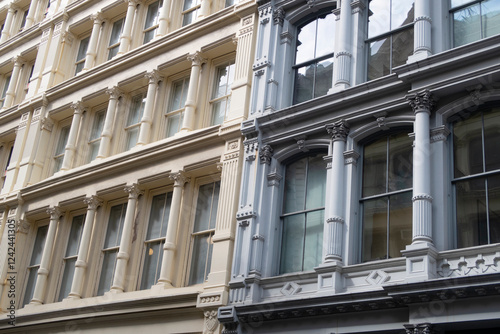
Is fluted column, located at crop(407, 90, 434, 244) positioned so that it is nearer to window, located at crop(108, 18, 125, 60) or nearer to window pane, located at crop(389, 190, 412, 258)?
window pane, located at crop(389, 190, 412, 258)

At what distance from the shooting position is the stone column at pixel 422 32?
14.4m

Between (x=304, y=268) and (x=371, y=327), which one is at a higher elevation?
(x=304, y=268)

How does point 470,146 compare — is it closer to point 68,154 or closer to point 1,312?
point 68,154

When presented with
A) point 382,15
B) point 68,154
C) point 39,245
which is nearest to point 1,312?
point 39,245

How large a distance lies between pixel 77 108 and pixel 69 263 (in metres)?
5.44

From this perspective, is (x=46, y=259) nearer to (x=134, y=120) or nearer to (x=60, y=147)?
(x=60, y=147)

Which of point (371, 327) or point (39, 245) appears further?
point (39, 245)

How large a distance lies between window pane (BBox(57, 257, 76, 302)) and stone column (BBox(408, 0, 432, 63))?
1198 centimetres

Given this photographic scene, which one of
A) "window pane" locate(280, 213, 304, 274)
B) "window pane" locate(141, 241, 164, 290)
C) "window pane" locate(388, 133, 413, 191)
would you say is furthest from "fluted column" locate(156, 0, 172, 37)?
"window pane" locate(388, 133, 413, 191)

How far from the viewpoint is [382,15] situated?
16.3 m

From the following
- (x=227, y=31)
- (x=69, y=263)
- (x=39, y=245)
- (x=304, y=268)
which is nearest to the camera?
(x=304, y=268)

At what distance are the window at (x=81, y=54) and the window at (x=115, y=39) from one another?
1.40 metres

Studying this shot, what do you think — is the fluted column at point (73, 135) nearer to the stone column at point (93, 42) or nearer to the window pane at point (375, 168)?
the stone column at point (93, 42)

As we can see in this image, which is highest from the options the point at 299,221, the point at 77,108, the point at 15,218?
the point at 77,108
